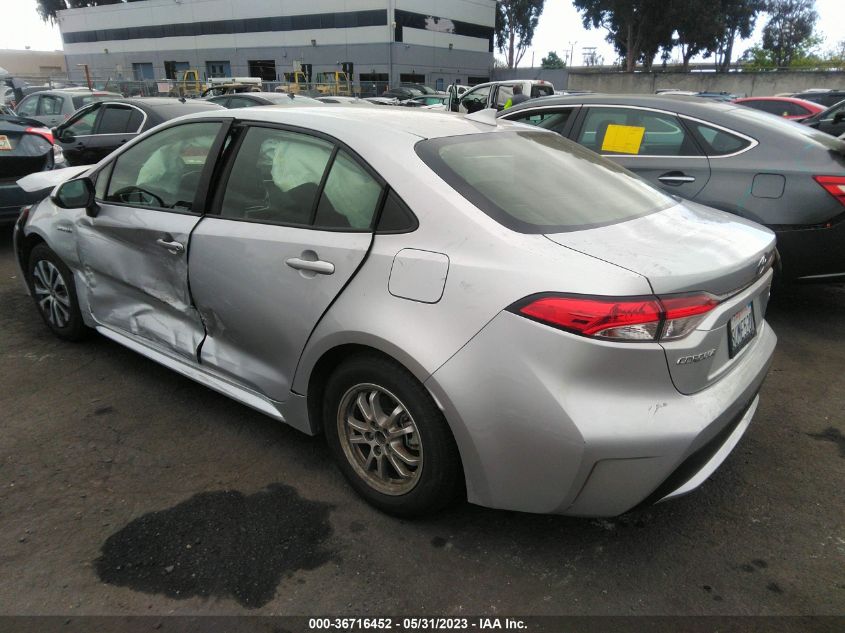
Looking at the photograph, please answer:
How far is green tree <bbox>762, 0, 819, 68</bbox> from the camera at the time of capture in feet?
186

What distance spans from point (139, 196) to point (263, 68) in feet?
188

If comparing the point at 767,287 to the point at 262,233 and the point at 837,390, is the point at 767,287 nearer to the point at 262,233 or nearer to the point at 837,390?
the point at 837,390

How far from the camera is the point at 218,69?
185 ft

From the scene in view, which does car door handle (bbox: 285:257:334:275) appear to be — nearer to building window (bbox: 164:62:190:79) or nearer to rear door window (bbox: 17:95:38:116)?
rear door window (bbox: 17:95:38:116)

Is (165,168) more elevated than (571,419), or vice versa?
(165,168)

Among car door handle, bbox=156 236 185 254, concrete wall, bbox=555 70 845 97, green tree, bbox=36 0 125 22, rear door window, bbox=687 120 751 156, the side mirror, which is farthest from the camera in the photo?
green tree, bbox=36 0 125 22

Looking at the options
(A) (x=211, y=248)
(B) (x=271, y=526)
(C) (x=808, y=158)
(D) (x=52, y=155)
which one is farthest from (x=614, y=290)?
(D) (x=52, y=155)

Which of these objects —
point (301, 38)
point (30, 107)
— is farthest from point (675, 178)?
point (301, 38)

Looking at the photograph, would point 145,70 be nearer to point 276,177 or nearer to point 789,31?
point 789,31

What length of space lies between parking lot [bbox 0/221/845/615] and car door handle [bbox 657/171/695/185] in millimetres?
2039

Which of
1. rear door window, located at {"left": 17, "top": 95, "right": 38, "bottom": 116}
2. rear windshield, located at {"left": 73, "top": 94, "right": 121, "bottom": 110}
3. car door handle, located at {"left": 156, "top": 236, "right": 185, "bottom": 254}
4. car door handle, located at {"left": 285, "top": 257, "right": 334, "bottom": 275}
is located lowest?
rear door window, located at {"left": 17, "top": 95, "right": 38, "bottom": 116}

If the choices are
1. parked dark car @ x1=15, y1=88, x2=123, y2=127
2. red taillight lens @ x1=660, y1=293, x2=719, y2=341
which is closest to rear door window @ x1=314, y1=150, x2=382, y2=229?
red taillight lens @ x1=660, y1=293, x2=719, y2=341

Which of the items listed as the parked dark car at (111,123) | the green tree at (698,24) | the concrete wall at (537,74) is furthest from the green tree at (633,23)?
the parked dark car at (111,123)

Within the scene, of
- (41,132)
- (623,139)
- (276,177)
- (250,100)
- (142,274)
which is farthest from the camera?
(250,100)
